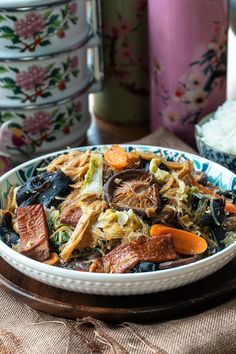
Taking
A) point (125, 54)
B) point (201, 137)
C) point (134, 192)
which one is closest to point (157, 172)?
point (134, 192)

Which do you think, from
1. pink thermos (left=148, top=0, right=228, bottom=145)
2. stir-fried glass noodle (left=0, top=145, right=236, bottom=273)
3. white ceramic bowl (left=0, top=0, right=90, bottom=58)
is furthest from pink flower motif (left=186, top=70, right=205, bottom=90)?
stir-fried glass noodle (left=0, top=145, right=236, bottom=273)

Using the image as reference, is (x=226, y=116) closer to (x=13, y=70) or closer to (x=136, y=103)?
(x=136, y=103)

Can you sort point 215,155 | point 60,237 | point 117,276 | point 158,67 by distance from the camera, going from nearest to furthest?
point 117,276
point 60,237
point 215,155
point 158,67

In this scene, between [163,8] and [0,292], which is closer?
[0,292]

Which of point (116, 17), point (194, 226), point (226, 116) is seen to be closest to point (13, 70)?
point (116, 17)

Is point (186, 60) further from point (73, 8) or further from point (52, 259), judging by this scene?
point (52, 259)

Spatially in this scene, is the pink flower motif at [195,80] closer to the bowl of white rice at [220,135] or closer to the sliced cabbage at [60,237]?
the bowl of white rice at [220,135]
